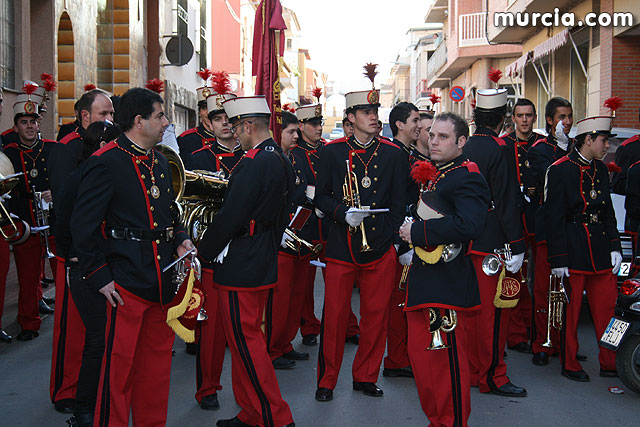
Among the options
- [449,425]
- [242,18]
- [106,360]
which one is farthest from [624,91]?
[242,18]

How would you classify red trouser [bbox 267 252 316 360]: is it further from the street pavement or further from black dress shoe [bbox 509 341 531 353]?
black dress shoe [bbox 509 341 531 353]

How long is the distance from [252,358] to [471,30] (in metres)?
28.7

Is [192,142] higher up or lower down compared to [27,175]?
higher up

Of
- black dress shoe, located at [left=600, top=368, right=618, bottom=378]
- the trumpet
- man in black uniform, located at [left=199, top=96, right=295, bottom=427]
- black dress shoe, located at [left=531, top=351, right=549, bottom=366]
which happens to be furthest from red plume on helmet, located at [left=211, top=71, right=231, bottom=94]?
black dress shoe, located at [left=600, top=368, right=618, bottom=378]

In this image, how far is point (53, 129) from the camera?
12445 mm

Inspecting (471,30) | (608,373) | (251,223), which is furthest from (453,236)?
(471,30)

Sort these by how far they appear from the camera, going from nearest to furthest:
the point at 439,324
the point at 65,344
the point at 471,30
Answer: the point at 439,324, the point at 65,344, the point at 471,30

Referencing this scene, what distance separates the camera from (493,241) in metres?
5.89

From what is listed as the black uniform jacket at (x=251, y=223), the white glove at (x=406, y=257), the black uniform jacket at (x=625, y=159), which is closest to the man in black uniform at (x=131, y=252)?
the black uniform jacket at (x=251, y=223)

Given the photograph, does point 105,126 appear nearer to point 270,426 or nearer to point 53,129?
point 270,426

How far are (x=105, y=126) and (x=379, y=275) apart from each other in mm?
2194

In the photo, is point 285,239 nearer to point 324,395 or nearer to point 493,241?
point 324,395

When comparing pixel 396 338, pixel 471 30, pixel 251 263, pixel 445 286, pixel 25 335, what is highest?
pixel 471 30

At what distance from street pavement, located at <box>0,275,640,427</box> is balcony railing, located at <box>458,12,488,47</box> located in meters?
26.0
